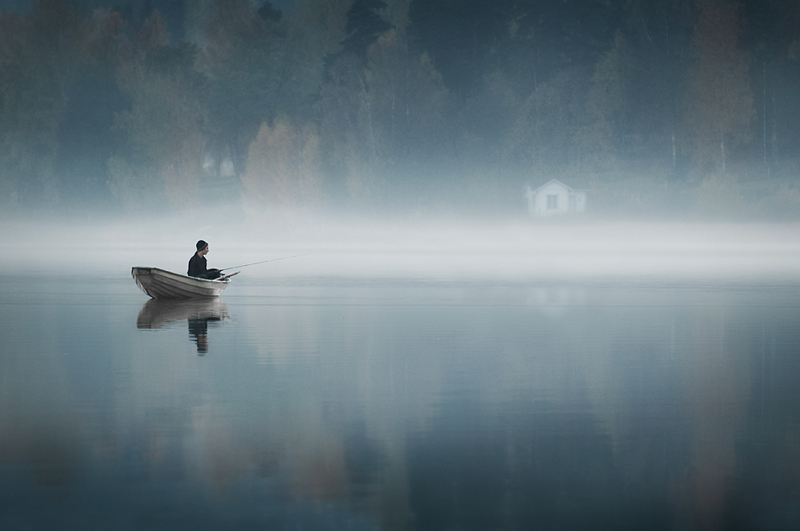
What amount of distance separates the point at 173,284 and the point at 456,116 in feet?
216

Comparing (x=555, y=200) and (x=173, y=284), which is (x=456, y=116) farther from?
(x=173, y=284)

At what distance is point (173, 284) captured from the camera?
32.4m

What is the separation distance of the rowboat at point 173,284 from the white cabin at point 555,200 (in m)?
57.2

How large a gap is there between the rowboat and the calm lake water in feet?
14.5

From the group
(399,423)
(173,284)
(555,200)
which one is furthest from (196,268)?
(555,200)

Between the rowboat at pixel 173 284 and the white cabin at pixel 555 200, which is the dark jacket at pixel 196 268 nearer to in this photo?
the rowboat at pixel 173 284

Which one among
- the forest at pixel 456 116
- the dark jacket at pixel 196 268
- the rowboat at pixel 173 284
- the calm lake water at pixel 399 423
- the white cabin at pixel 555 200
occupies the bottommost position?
the calm lake water at pixel 399 423

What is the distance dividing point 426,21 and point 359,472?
9048 centimetres

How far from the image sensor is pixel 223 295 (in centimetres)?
3653

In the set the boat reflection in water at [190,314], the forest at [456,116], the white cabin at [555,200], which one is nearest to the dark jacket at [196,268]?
the boat reflection in water at [190,314]

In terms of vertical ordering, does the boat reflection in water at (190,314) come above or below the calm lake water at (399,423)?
above

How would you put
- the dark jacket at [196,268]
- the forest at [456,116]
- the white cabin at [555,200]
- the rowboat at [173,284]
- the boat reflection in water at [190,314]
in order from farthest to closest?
the white cabin at [555,200]
the forest at [456,116]
the dark jacket at [196,268]
the rowboat at [173,284]
the boat reflection in water at [190,314]

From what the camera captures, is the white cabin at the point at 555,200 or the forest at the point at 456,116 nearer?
the forest at the point at 456,116

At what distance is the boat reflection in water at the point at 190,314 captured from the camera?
80.1 ft
